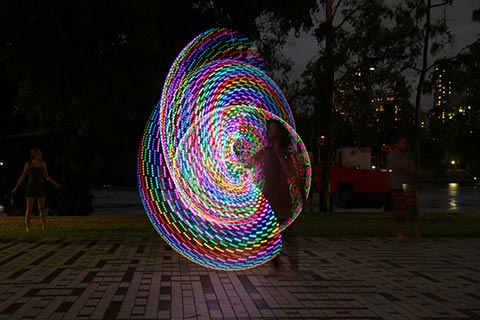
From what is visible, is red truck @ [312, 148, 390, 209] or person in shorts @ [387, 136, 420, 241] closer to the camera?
person in shorts @ [387, 136, 420, 241]

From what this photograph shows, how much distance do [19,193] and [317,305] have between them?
69.5 ft

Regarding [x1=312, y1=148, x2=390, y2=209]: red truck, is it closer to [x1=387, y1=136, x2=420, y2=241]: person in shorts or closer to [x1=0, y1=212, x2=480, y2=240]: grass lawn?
[x1=0, y1=212, x2=480, y2=240]: grass lawn

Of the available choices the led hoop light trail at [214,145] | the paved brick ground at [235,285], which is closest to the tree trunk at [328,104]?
the led hoop light trail at [214,145]

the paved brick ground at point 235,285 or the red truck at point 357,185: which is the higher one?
the red truck at point 357,185

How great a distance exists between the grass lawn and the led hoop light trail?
809 millimetres

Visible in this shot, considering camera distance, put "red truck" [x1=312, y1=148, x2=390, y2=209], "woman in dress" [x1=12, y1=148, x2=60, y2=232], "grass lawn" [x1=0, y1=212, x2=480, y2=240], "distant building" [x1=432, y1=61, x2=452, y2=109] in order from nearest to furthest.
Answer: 1. "grass lawn" [x1=0, y1=212, x2=480, y2=240]
2. "woman in dress" [x1=12, y1=148, x2=60, y2=232]
3. "distant building" [x1=432, y1=61, x2=452, y2=109]
4. "red truck" [x1=312, y1=148, x2=390, y2=209]

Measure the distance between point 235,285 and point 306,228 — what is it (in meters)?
7.57

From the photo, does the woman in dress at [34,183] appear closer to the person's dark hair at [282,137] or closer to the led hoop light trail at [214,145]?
the led hoop light trail at [214,145]

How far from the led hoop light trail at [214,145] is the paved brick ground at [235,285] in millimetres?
1608

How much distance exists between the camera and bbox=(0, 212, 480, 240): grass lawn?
49.1ft

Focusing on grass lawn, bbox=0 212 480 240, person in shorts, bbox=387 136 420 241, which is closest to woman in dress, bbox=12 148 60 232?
grass lawn, bbox=0 212 480 240

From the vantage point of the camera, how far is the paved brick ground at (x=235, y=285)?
7.23m

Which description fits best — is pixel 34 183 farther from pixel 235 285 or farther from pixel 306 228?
pixel 235 285

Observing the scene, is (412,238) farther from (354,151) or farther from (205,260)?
(354,151)
